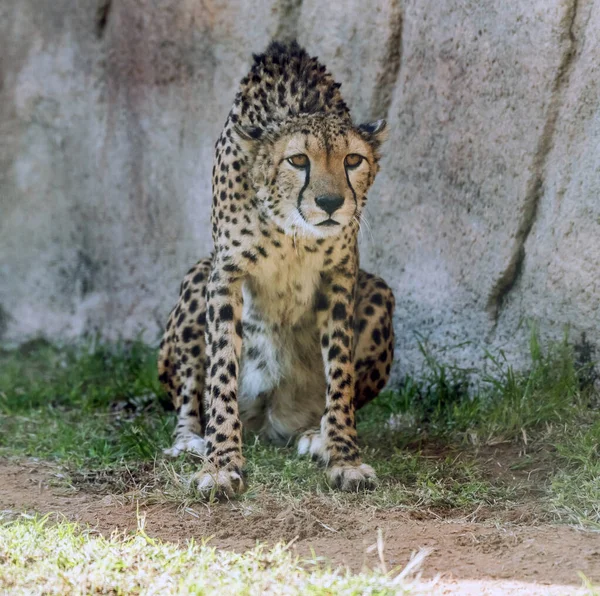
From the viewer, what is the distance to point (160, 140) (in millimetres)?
6023

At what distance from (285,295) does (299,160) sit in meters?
0.58

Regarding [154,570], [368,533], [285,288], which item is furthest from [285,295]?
[154,570]

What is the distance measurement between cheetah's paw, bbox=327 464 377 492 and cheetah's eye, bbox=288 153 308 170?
112 centimetres

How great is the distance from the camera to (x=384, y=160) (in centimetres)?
504

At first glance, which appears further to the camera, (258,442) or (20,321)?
(20,321)

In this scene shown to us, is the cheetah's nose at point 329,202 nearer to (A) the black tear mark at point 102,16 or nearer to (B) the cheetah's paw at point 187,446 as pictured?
(B) the cheetah's paw at point 187,446

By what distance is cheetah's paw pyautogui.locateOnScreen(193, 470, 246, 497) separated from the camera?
3.61m

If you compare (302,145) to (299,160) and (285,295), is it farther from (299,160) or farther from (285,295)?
(285,295)

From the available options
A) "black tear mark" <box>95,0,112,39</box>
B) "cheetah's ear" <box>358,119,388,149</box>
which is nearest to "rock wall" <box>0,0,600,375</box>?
"black tear mark" <box>95,0,112,39</box>

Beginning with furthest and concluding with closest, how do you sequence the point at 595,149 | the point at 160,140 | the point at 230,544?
the point at 160,140
the point at 595,149
the point at 230,544

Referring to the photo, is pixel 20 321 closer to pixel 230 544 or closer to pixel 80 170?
pixel 80 170

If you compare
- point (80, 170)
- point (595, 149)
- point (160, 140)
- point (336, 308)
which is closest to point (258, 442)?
point (336, 308)

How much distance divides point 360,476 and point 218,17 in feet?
9.58

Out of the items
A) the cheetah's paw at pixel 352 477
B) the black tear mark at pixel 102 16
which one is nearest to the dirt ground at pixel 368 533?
the cheetah's paw at pixel 352 477
